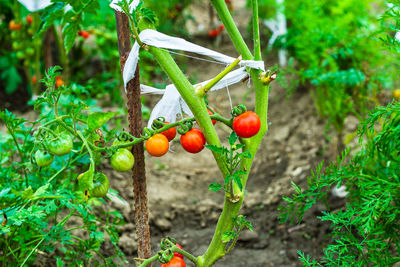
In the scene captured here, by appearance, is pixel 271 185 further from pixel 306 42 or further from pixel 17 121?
pixel 17 121

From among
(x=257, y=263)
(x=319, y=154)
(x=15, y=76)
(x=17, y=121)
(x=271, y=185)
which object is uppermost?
(x=15, y=76)

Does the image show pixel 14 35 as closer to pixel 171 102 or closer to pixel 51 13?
pixel 51 13

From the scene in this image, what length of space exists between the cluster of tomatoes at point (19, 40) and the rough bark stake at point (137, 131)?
2231 millimetres

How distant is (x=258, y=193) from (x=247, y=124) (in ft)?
4.90

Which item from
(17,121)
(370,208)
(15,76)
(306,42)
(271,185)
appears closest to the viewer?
(370,208)

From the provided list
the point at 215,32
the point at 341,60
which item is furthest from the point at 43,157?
the point at 215,32

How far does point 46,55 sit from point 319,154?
2.16m

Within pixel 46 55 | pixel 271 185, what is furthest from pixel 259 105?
pixel 46 55

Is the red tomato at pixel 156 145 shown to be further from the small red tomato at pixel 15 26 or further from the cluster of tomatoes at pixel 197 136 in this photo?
the small red tomato at pixel 15 26

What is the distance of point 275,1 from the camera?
386cm

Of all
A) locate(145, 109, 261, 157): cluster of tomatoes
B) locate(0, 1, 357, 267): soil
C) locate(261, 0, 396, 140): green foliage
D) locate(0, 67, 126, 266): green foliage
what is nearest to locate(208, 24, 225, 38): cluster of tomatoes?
locate(0, 1, 357, 267): soil

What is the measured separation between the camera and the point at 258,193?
2.54 m

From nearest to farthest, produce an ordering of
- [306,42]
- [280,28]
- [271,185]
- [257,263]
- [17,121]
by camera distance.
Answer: [17,121], [257,263], [271,185], [306,42], [280,28]

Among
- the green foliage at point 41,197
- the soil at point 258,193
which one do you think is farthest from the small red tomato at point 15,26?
the green foliage at point 41,197
